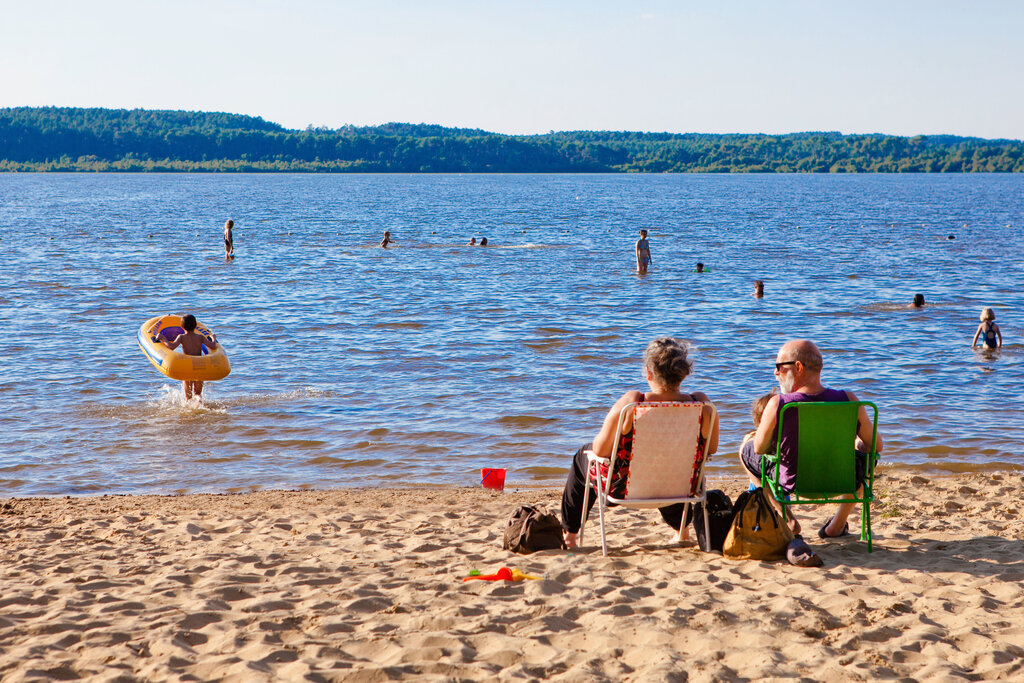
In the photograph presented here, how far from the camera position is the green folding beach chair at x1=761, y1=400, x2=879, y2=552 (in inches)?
191

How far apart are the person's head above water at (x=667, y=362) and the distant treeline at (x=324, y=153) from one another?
567ft

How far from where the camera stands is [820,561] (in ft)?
15.9

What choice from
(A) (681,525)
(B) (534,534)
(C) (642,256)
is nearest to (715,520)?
(A) (681,525)

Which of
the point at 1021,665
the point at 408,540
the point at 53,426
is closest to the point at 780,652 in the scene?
the point at 1021,665

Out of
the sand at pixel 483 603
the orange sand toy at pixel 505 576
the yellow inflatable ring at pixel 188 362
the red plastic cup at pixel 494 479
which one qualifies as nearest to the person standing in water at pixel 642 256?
the yellow inflatable ring at pixel 188 362

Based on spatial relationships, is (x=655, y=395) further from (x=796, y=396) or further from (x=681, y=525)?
(x=681, y=525)

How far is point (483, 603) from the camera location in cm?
438

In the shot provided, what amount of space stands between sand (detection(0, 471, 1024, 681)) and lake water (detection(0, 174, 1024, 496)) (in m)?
2.37

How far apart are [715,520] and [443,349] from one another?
955 cm

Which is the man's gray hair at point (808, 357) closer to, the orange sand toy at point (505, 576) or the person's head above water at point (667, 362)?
the person's head above water at point (667, 362)

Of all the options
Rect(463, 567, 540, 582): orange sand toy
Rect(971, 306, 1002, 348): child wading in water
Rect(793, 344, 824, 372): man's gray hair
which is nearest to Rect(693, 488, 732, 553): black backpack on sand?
Rect(793, 344, 824, 372): man's gray hair

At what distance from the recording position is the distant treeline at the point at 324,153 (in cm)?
17162

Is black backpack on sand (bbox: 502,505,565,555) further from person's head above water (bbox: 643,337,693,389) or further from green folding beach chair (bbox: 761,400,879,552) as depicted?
green folding beach chair (bbox: 761,400,879,552)

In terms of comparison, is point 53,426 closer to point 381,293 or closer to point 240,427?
point 240,427
